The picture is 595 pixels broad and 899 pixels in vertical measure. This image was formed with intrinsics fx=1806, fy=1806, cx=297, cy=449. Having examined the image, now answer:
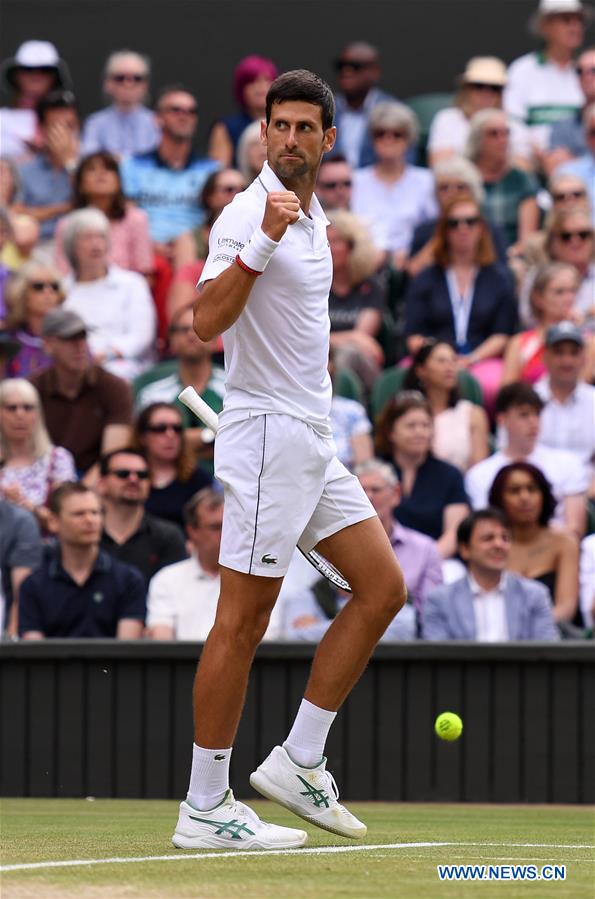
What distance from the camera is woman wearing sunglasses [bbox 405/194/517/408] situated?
12227mm

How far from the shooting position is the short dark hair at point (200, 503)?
9664mm

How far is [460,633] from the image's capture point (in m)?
9.48

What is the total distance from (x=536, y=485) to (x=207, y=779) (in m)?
5.14

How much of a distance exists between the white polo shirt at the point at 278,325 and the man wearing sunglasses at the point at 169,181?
27.7 ft

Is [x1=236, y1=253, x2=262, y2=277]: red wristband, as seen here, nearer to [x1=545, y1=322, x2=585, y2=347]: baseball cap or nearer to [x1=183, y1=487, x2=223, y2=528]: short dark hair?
[x1=183, y1=487, x2=223, y2=528]: short dark hair

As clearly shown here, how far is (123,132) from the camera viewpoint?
14742 millimetres

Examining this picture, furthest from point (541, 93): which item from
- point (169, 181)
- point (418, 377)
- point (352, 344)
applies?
point (418, 377)

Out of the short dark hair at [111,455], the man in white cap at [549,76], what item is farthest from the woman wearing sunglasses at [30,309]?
the man in white cap at [549,76]

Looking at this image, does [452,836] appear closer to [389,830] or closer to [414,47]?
[389,830]

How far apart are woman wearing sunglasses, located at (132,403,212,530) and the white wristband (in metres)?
5.67

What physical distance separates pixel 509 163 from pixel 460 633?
17.4 feet

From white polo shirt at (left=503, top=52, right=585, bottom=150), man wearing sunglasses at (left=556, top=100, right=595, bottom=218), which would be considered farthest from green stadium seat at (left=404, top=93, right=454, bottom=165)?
man wearing sunglasses at (left=556, top=100, right=595, bottom=218)

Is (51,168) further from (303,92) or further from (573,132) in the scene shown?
(303,92)

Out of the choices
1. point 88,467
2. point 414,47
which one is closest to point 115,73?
point 414,47
